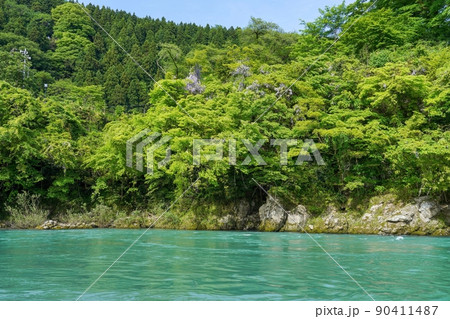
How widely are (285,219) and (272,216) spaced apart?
0.64 m

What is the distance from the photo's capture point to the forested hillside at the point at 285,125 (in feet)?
66.0

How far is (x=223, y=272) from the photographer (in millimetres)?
7875

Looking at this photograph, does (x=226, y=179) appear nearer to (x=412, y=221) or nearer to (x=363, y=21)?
(x=412, y=221)

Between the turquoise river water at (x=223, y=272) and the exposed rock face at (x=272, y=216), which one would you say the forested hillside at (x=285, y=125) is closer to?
the exposed rock face at (x=272, y=216)

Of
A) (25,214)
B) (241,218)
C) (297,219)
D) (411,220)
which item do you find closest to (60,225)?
(25,214)

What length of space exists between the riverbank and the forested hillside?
0.65 meters

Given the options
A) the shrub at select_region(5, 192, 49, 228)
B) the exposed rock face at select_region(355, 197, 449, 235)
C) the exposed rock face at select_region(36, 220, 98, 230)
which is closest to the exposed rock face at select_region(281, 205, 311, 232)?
the exposed rock face at select_region(355, 197, 449, 235)

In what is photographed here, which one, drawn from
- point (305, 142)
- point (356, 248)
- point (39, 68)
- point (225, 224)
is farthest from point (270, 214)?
point (39, 68)

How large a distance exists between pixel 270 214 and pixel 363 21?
590 inches

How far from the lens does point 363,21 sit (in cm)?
2720

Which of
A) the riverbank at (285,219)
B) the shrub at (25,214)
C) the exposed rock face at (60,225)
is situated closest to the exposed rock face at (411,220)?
the riverbank at (285,219)

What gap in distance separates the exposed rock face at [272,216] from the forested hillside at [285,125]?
70 centimetres

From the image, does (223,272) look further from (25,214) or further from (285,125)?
(25,214)

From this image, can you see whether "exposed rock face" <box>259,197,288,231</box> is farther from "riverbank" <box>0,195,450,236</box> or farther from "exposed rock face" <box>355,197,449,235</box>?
"exposed rock face" <box>355,197,449,235</box>
